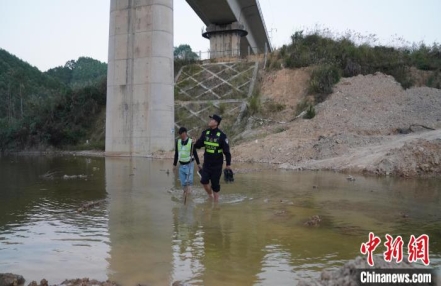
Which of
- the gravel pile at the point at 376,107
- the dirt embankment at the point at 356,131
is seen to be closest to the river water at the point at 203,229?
the dirt embankment at the point at 356,131

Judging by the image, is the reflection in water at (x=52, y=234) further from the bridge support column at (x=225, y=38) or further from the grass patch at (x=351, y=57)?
the bridge support column at (x=225, y=38)

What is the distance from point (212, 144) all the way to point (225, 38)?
3495 cm

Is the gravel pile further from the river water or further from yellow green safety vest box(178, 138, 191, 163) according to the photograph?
yellow green safety vest box(178, 138, 191, 163)

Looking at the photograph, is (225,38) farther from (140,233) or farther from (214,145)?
(140,233)

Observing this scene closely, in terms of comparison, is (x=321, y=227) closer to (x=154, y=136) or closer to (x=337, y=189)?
(x=337, y=189)

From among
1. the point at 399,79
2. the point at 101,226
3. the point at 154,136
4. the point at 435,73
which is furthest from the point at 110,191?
the point at 435,73

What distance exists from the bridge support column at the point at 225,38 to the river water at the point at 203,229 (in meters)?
31.9

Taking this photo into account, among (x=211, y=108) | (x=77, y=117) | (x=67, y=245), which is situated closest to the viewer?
(x=67, y=245)

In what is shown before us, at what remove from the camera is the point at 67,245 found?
5.34 metres

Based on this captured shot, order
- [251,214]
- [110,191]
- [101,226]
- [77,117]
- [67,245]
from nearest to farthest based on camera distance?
[67,245] < [101,226] < [251,214] < [110,191] < [77,117]

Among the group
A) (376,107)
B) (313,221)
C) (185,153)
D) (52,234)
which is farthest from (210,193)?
(376,107)

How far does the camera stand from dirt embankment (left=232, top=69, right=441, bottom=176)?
44.1ft

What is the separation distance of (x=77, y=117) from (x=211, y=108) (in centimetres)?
1194

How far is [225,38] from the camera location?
41656 mm
